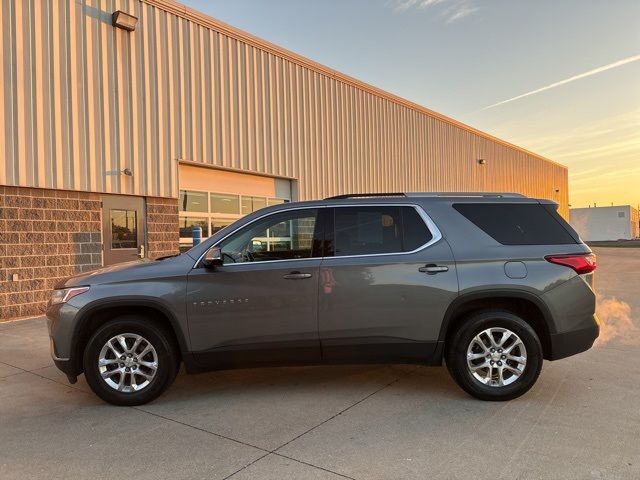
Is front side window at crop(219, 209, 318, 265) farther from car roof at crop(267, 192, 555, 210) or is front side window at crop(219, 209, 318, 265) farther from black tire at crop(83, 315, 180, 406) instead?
black tire at crop(83, 315, 180, 406)

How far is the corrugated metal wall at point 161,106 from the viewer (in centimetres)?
871

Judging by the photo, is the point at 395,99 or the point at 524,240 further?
the point at 395,99

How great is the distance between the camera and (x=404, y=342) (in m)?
4.30

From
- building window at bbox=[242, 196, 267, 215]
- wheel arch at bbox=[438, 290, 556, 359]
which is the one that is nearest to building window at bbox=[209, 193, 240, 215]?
building window at bbox=[242, 196, 267, 215]

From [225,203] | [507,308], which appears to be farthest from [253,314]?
[225,203]

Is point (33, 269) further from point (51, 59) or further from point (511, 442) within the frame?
point (511, 442)

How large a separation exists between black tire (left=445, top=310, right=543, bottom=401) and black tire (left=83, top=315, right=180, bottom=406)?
8.34 feet

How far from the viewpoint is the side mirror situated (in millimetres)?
4199


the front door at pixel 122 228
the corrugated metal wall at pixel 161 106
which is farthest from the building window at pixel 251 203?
the front door at pixel 122 228

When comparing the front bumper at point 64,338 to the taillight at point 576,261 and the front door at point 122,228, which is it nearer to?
the taillight at point 576,261

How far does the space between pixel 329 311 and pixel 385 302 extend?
0.50m

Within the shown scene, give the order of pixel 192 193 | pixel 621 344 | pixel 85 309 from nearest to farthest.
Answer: pixel 85 309 → pixel 621 344 → pixel 192 193

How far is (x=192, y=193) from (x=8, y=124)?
13.5ft

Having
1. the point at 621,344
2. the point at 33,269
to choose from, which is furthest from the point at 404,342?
the point at 33,269
